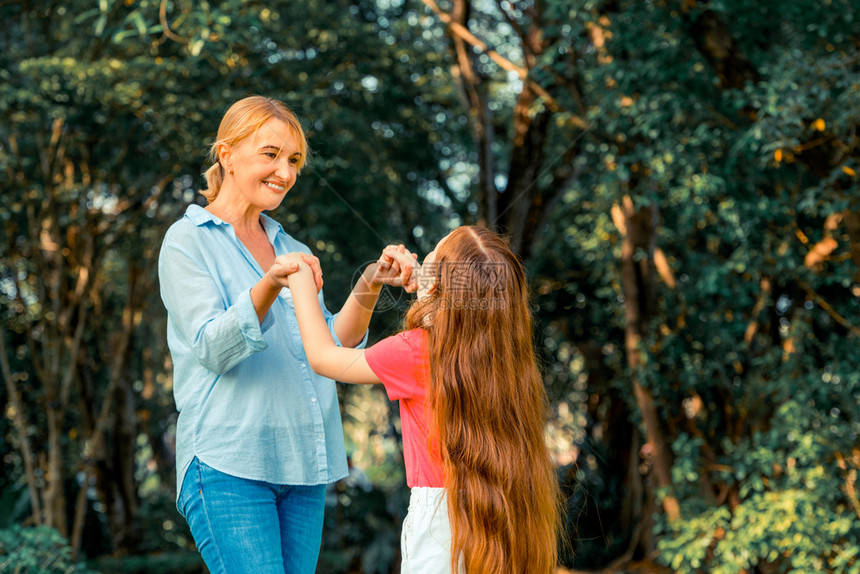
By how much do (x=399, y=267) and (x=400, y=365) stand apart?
0.23m

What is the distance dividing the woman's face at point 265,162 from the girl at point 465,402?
270 millimetres

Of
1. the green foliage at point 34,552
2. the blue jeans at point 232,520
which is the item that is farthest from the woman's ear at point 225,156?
the green foliage at point 34,552

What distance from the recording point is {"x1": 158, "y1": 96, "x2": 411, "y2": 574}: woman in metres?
1.72

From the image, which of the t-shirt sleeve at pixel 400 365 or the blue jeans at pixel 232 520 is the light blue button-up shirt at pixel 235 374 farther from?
the t-shirt sleeve at pixel 400 365

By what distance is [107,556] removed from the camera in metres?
9.57

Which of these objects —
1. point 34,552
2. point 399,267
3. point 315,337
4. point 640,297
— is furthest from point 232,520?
point 640,297

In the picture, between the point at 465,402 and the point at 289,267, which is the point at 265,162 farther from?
the point at 465,402

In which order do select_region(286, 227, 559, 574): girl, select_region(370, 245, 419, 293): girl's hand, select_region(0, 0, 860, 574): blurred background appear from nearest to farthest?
select_region(286, 227, 559, 574): girl < select_region(370, 245, 419, 293): girl's hand < select_region(0, 0, 860, 574): blurred background

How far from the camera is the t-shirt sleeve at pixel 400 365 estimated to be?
182 centimetres

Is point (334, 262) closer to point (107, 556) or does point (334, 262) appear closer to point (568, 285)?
point (568, 285)

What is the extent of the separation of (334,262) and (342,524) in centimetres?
408

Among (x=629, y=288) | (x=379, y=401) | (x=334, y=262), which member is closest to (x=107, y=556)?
(x=379, y=401)

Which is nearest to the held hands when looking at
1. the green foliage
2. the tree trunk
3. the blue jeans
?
the blue jeans

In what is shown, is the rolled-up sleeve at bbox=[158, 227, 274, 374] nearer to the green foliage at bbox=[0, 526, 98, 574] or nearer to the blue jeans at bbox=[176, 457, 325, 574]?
the blue jeans at bbox=[176, 457, 325, 574]
